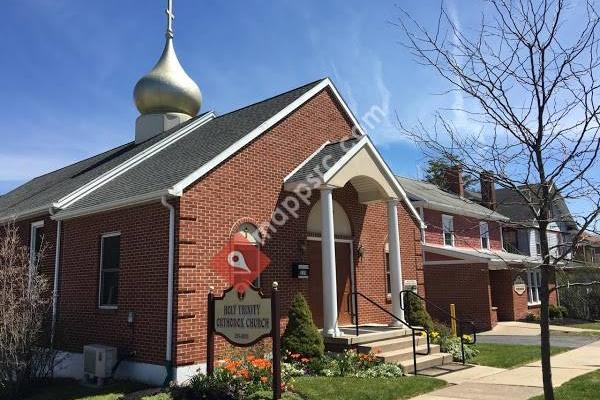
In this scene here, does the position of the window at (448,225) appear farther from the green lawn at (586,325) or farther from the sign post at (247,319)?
the sign post at (247,319)

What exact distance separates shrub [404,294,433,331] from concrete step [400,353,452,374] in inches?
50.5

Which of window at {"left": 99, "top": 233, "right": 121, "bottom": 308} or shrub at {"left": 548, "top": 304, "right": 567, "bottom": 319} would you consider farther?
shrub at {"left": 548, "top": 304, "right": 567, "bottom": 319}

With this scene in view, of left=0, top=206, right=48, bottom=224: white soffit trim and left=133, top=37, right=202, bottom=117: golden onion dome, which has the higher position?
left=133, top=37, right=202, bottom=117: golden onion dome

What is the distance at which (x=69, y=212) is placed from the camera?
13.3 metres

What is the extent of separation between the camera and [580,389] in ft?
31.2

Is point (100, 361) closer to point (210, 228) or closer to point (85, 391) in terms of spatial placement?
point (85, 391)

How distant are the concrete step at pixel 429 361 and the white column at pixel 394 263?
1.67 meters

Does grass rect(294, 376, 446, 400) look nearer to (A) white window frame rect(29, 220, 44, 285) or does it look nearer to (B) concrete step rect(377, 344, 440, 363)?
(B) concrete step rect(377, 344, 440, 363)

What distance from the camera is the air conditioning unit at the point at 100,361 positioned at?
1080cm

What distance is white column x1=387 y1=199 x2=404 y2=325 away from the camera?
14242mm

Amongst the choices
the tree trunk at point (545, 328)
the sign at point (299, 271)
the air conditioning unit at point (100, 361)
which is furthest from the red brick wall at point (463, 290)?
the tree trunk at point (545, 328)

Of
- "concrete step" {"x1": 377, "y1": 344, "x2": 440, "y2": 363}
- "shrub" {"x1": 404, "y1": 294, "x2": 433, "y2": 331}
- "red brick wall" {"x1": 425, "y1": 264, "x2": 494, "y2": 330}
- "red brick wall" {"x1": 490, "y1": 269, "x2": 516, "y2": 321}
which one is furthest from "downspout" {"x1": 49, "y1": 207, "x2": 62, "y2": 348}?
"red brick wall" {"x1": 490, "y1": 269, "x2": 516, "y2": 321}

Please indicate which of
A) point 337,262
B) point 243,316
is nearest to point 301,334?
point 243,316

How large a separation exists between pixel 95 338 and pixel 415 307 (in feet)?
26.4
